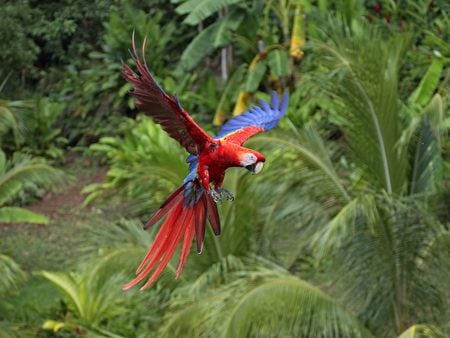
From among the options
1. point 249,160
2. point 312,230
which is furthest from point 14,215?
point 249,160

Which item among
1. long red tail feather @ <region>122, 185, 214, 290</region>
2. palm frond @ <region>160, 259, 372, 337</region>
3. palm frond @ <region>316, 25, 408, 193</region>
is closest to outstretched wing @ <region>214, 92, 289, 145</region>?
long red tail feather @ <region>122, 185, 214, 290</region>

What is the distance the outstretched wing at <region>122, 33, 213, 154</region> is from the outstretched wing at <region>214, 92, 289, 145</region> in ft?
1.49

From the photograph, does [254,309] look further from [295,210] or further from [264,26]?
[264,26]

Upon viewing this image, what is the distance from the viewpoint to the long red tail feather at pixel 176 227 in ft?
8.09

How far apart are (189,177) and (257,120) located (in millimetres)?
851

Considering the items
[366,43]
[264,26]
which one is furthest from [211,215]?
[264,26]

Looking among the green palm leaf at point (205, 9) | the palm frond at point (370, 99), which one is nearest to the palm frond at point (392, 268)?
the palm frond at point (370, 99)

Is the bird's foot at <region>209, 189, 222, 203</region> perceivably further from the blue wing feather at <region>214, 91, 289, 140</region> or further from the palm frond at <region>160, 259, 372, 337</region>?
the palm frond at <region>160, 259, 372, 337</region>

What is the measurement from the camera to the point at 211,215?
8.63ft

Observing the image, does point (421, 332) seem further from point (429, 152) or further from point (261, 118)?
point (261, 118)

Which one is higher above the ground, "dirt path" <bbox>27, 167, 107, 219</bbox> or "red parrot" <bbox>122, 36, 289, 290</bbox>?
"red parrot" <bbox>122, 36, 289, 290</bbox>

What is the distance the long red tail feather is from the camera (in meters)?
2.46

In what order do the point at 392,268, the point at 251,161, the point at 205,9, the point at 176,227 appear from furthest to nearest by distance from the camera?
the point at 205,9 → the point at 392,268 → the point at 176,227 → the point at 251,161

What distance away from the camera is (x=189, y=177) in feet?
8.45
